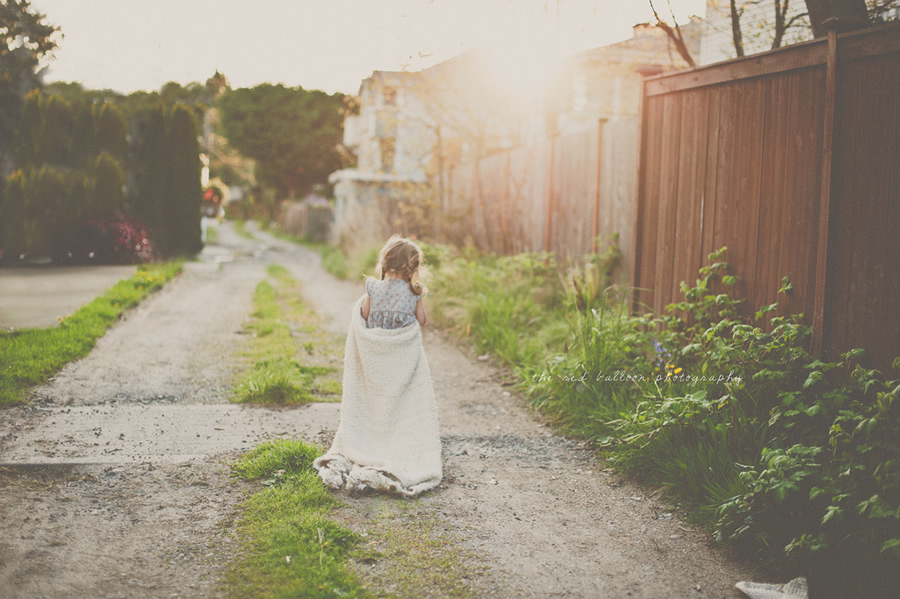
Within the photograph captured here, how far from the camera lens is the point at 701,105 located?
5566mm

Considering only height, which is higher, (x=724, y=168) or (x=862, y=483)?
(x=724, y=168)

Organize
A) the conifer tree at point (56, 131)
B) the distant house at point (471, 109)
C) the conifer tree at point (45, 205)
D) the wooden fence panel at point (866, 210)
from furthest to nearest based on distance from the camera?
the distant house at point (471, 109)
the conifer tree at point (56, 131)
the conifer tree at point (45, 205)
the wooden fence panel at point (866, 210)

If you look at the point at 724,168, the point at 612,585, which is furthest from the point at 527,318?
the point at 612,585

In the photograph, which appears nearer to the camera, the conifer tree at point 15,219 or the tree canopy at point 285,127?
the conifer tree at point 15,219

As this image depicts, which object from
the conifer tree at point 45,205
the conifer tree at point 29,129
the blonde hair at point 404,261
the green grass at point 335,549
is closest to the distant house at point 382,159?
the conifer tree at point 29,129

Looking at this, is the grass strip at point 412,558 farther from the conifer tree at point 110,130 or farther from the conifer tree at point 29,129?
the conifer tree at point 110,130

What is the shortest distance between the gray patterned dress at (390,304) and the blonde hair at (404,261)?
46 mm

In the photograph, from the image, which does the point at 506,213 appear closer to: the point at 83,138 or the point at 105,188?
the point at 105,188

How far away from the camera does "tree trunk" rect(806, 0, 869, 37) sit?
418 centimetres

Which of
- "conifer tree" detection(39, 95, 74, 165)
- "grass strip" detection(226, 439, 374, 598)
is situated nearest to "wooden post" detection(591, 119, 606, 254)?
"grass strip" detection(226, 439, 374, 598)

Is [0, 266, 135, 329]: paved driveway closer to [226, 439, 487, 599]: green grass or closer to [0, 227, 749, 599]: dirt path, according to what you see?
[0, 227, 749, 599]: dirt path

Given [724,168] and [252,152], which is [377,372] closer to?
[724,168]

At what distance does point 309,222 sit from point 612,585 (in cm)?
2665

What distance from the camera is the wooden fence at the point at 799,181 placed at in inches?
154
